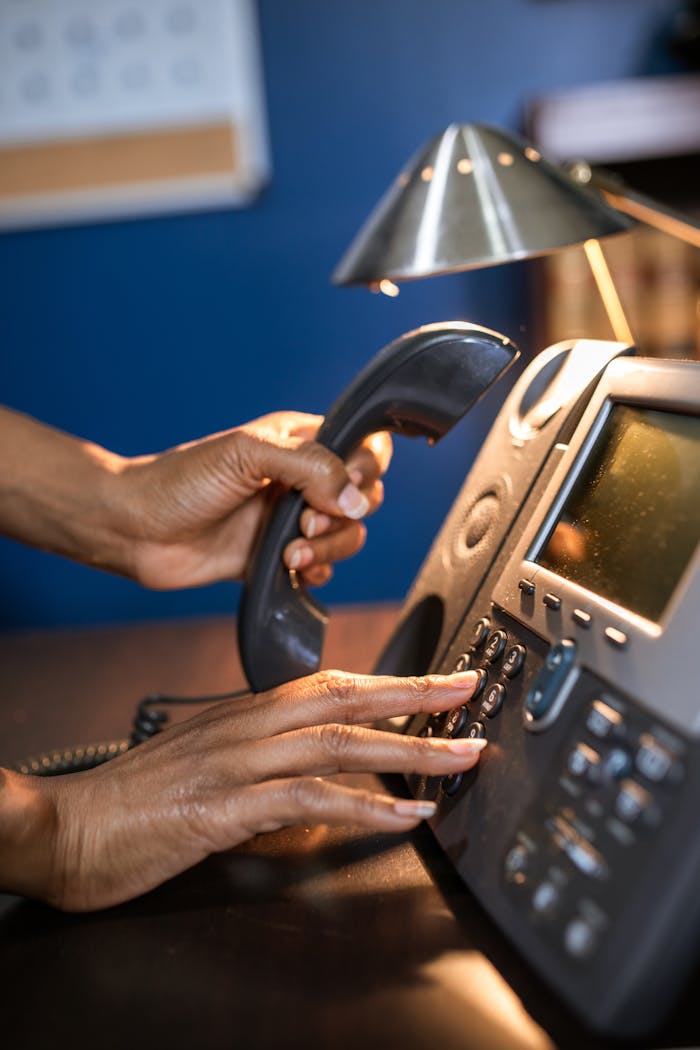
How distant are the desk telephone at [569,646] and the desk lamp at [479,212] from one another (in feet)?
0.33

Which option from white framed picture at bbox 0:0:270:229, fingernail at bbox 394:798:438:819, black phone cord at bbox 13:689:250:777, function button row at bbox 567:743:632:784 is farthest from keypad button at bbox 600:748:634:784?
white framed picture at bbox 0:0:270:229

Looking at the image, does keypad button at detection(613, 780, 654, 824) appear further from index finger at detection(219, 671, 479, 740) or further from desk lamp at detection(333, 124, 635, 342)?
desk lamp at detection(333, 124, 635, 342)

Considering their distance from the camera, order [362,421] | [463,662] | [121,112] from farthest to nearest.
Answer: [121,112], [362,421], [463,662]

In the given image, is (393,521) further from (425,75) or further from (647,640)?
(647,640)

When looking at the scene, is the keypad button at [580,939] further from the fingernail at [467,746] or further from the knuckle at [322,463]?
the knuckle at [322,463]

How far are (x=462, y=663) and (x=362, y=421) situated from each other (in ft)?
0.67

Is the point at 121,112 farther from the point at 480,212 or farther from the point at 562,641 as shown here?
the point at 562,641

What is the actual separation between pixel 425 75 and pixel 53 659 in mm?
1525

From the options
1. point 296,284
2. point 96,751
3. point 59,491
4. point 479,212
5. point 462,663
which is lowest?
point 96,751

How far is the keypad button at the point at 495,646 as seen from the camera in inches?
22.6

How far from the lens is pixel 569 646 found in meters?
0.50

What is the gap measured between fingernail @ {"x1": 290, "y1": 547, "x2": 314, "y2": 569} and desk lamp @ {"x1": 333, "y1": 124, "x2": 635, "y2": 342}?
22 cm

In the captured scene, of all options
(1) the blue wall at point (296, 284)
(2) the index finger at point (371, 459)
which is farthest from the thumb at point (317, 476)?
(1) the blue wall at point (296, 284)

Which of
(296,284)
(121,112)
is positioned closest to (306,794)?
(296,284)
